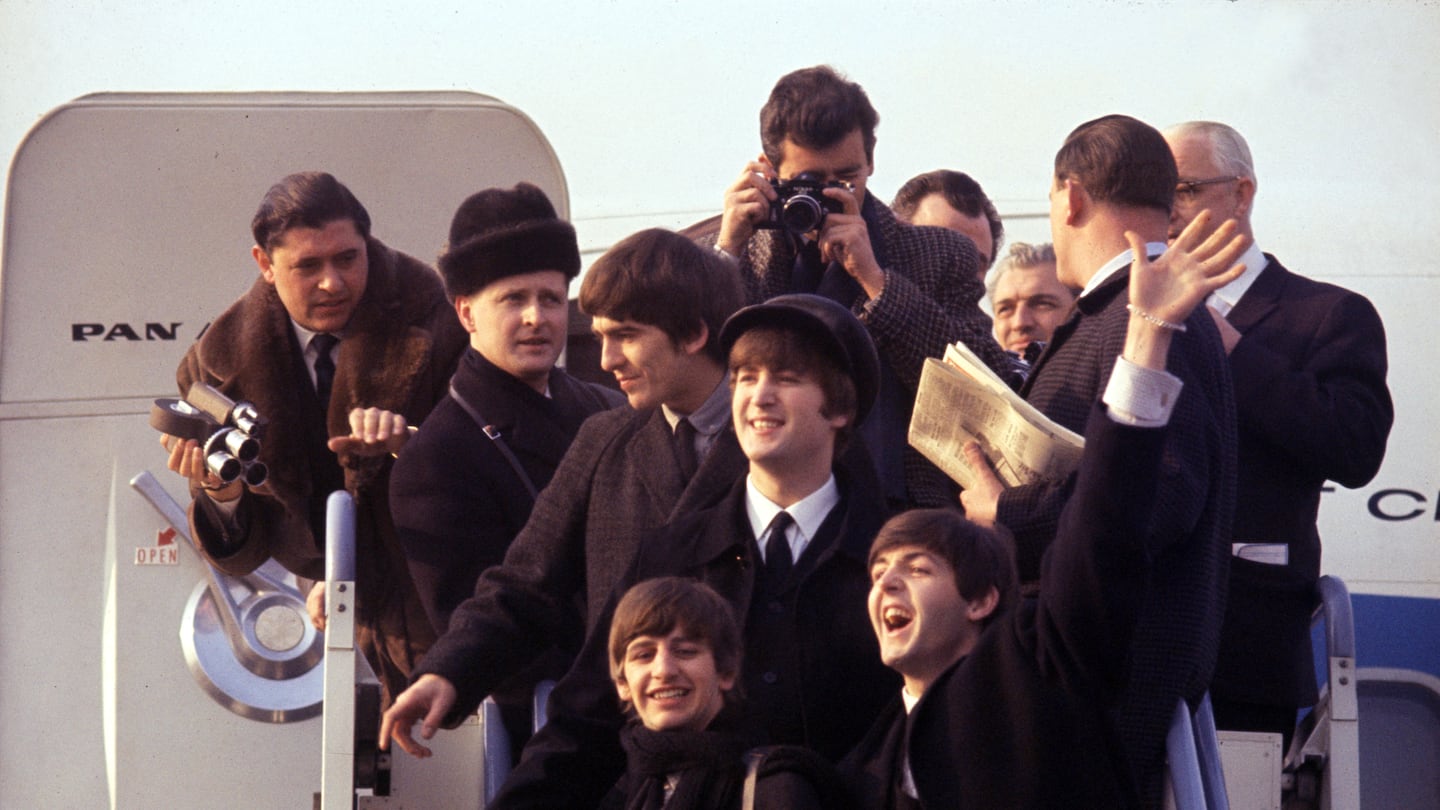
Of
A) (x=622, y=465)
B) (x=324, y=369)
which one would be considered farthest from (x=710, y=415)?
(x=324, y=369)

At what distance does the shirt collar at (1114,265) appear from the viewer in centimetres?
361

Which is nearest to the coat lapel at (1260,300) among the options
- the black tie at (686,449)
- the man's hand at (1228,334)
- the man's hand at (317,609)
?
the man's hand at (1228,334)

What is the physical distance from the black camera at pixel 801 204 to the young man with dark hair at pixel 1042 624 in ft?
3.39

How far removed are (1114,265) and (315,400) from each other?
6.60 ft

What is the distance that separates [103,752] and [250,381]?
5.40ft

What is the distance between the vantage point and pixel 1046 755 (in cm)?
310

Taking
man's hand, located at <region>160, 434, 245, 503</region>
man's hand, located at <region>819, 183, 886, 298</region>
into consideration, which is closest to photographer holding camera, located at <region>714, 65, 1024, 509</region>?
man's hand, located at <region>819, 183, 886, 298</region>

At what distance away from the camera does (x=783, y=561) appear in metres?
3.51

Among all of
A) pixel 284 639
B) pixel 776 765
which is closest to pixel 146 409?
pixel 284 639

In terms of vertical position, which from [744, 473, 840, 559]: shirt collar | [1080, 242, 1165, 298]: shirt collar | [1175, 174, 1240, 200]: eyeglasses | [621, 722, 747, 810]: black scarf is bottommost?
[621, 722, 747, 810]: black scarf

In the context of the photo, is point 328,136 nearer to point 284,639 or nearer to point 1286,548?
point 284,639

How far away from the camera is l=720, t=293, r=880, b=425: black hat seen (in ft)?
11.7

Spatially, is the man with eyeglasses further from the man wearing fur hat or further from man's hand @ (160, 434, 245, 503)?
man's hand @ (160, 434, 245, 503)

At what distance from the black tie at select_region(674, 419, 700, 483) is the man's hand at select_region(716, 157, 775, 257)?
557mm
